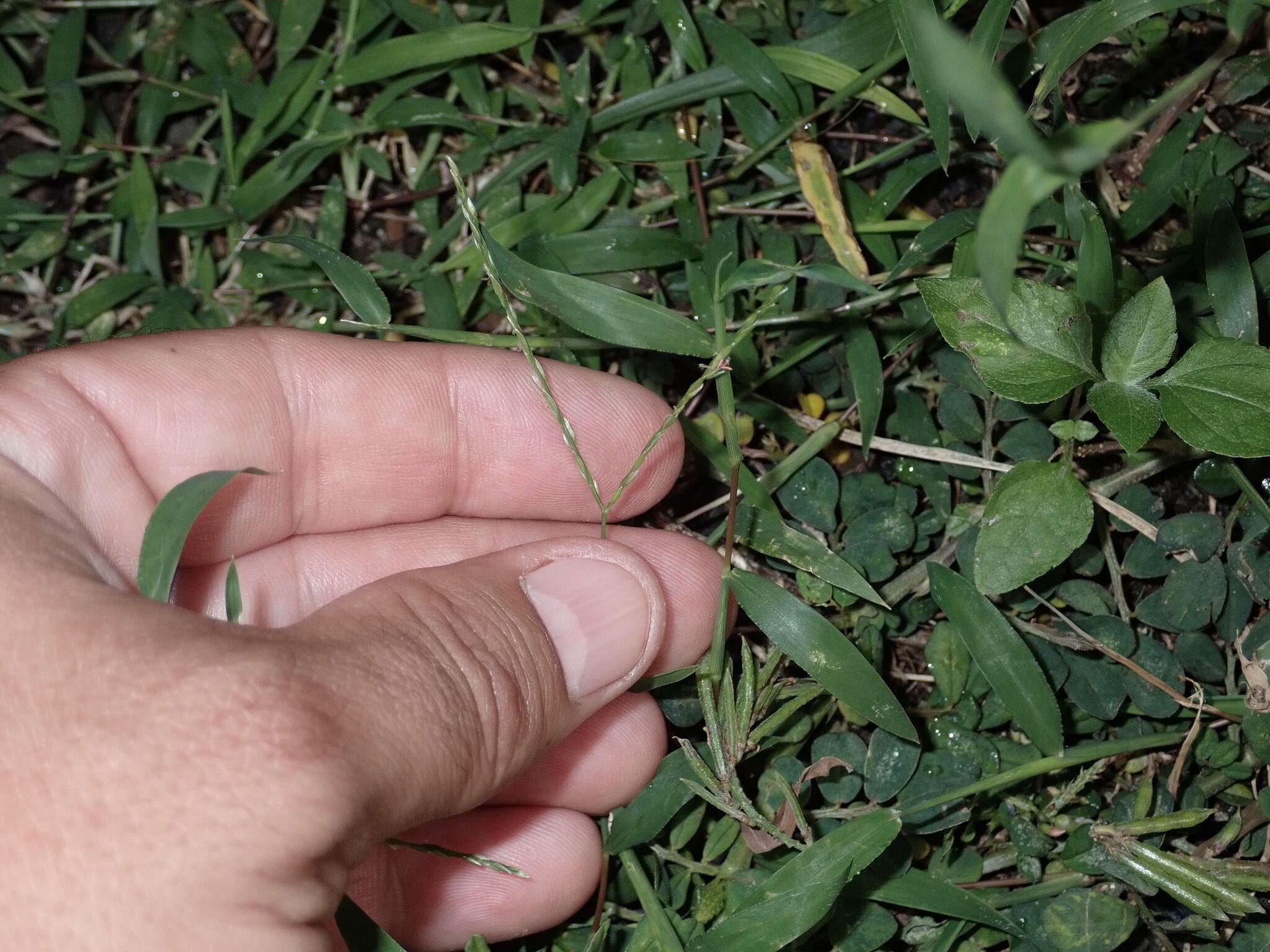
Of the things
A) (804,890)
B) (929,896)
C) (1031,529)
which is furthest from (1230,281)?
(804,890)

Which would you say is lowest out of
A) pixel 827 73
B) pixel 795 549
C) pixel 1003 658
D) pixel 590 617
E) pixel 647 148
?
pixel 1003 658

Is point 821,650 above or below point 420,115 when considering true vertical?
below

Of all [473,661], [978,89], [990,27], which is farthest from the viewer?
[990,27]

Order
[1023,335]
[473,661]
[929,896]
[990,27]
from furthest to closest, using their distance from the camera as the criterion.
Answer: [990,27], [929,896], [1023,335], [473,661]

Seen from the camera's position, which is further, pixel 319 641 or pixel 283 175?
pixel 283 175

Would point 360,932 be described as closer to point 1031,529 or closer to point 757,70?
point 1031,529

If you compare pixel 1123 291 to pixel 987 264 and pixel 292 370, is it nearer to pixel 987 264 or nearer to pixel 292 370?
pixel 987 264

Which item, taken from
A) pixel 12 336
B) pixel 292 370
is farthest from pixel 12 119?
pixel 292 370
